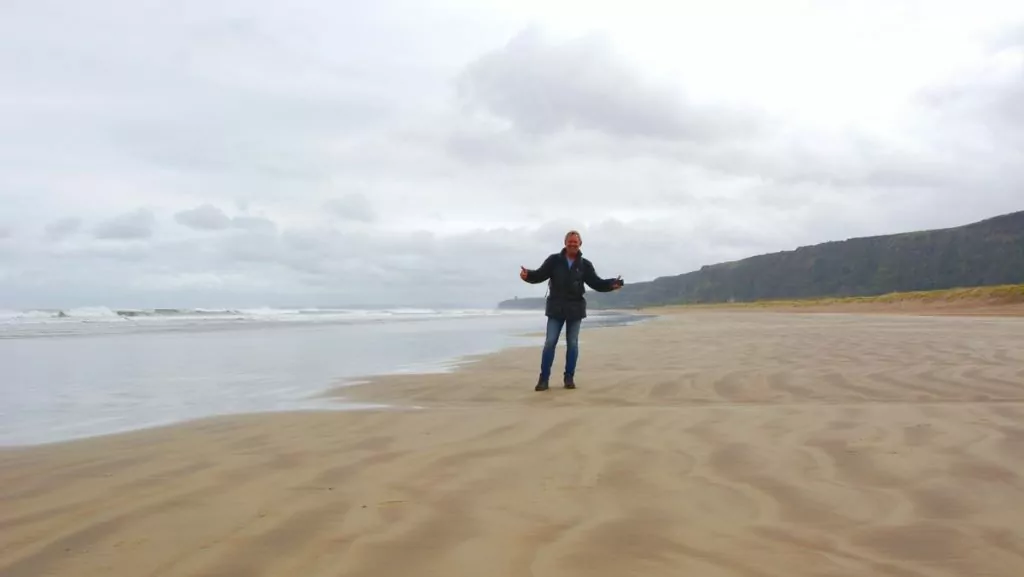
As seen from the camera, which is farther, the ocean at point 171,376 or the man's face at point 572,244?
the man's face at point 572,244

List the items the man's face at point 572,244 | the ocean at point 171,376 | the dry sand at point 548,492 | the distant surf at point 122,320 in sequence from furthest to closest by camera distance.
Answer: the distant surf at point 122,320, the man's face at point 572,244, the ocean at point 171,376, the dry sand at point 548,492

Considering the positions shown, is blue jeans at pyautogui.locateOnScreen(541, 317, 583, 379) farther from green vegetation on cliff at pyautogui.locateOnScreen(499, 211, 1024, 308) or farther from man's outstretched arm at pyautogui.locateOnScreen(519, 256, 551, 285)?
green vegetation on cliff at pyautogui.locateOnScreen(499, 211, 1024, 308)

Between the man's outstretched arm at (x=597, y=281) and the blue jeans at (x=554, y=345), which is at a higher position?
the man's outstretched arm at (x=597, y=281)

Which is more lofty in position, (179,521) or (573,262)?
(573,262)

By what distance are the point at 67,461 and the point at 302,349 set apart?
36.3ft

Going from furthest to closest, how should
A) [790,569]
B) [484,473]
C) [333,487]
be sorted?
1. [484,473]
2. [333,487]
3. [790,569]

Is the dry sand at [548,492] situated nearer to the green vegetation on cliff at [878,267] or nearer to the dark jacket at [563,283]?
the dark jacket at [563,283]

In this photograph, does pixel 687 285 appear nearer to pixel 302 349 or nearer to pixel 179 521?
pixel 302 349

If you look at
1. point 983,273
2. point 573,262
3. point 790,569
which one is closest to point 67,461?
point 790,569

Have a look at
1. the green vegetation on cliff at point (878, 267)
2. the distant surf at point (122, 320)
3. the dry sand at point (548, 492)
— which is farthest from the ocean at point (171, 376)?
the green vegetation on cliff at point (878, 267)

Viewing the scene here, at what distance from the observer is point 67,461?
15.8ft

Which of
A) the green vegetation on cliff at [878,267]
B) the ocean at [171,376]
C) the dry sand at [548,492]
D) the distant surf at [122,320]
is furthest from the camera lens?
the green vegetation on cliff at [878,267]

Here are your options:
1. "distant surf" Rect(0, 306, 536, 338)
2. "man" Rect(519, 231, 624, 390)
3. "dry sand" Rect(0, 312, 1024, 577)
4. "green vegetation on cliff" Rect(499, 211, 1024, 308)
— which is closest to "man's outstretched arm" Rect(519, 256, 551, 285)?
"man" Rect(519, 231, 624, 390)

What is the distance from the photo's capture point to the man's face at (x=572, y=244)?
28.8 ft
